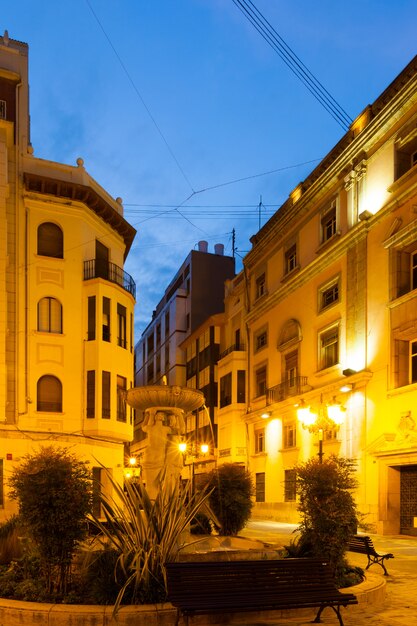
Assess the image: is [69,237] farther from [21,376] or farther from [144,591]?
[144,591]

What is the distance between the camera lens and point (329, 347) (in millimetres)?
27812

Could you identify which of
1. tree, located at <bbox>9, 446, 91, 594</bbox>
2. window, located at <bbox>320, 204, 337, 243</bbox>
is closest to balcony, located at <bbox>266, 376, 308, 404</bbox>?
window, located at <bbox>320, 204, 337, 243</bbox>

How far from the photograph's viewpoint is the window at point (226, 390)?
4009 cm

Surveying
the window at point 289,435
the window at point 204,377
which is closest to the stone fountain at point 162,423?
the window at point 289,435

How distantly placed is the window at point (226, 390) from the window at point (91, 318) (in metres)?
13.9

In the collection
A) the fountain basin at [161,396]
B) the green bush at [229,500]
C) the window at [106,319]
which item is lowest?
the green bush at [229,500]

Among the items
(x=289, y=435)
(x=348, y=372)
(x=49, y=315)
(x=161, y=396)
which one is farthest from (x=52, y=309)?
(x=161, y=396)

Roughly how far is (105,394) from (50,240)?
25.0 feet

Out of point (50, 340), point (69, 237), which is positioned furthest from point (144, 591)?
point (69, 237)

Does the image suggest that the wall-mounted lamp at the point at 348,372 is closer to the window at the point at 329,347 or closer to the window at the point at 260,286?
the window at the point at 329,347

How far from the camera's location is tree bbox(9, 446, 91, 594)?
7.48 m

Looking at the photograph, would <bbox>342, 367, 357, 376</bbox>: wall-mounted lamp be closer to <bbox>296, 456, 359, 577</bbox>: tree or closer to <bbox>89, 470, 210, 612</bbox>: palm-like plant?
<bbox>296, 456, 359, 577</bbox>: tree

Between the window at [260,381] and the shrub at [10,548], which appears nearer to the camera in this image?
the shrub at [10,548]

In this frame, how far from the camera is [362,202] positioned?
2464 cm
